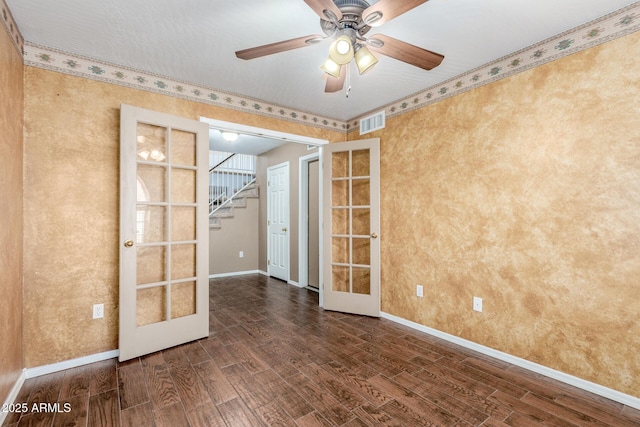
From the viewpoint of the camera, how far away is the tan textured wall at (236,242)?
566 centimetres

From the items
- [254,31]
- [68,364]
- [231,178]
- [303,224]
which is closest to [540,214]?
[254,31]

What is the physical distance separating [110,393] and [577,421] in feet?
9.90

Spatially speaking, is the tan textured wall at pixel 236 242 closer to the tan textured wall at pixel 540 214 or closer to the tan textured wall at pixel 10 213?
the tan textured wall at pixel 10 213

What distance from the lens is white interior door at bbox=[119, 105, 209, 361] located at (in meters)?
2.45

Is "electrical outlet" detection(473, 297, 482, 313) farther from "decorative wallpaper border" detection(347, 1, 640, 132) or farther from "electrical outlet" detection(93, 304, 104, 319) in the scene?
"electrical outlet" detection(93, 304, 104, 319)

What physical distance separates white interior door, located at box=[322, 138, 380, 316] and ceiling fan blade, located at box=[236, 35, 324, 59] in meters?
2.00

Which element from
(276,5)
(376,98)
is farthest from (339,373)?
(376,98)

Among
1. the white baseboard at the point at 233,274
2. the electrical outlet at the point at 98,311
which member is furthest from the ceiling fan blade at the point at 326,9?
the white baseboard at the point at 233,274

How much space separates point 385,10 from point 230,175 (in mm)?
5944

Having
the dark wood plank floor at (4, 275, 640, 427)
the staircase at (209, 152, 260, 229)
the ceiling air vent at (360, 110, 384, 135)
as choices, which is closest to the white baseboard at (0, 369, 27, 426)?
the dark wood plank floor at (4, 275, 640, 427)

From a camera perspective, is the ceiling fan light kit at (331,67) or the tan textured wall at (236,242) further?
the tan textured wall at (236,242)

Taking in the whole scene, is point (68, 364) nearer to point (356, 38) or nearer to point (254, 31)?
point (254, 31)

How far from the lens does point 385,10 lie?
140 cm

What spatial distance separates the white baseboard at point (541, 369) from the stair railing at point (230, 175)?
4984mm
